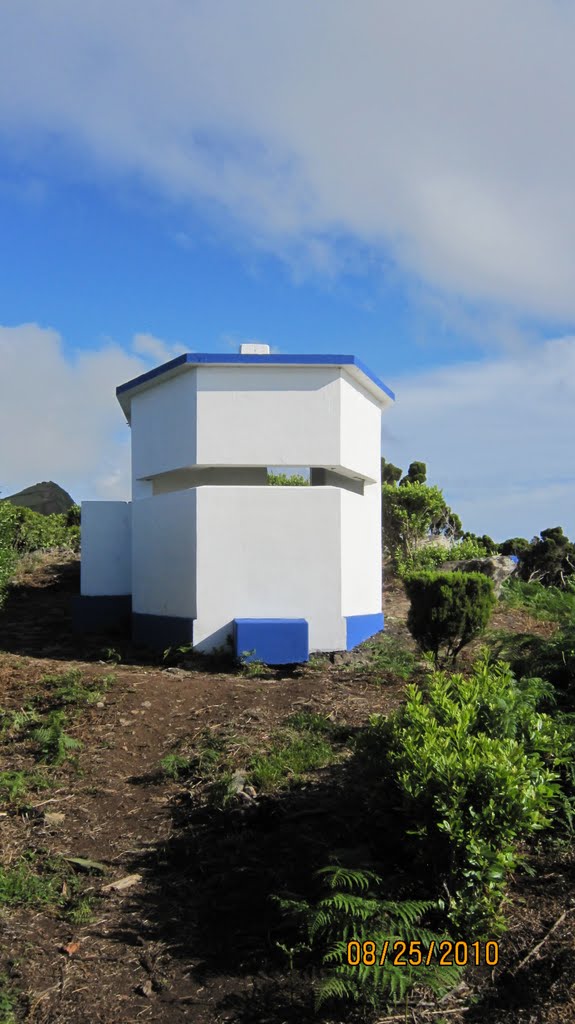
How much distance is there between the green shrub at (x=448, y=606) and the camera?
9586 millimetres

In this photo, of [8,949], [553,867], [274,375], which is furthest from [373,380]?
[8,949]

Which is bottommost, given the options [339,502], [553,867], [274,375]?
[553,867]

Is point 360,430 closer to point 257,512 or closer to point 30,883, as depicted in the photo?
point 257,512

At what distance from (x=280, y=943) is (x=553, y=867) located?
1693mm

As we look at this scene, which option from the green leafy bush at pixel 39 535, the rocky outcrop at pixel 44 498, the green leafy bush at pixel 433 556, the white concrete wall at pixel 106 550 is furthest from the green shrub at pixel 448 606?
the rocky outcrop at pixel 44 498

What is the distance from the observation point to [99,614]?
1353cm

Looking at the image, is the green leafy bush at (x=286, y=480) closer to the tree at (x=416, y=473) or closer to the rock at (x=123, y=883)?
the tree at (x=416, y=473)

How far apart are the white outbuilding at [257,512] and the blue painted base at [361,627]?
3cm

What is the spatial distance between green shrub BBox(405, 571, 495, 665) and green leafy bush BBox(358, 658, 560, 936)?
480cm

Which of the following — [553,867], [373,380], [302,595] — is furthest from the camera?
[373,380]

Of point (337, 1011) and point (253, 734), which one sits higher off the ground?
point (253, 734)

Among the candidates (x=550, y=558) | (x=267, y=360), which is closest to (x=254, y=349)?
(x=267, y=360)

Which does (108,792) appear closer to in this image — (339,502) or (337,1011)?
(337,1011)

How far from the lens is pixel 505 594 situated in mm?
16031
